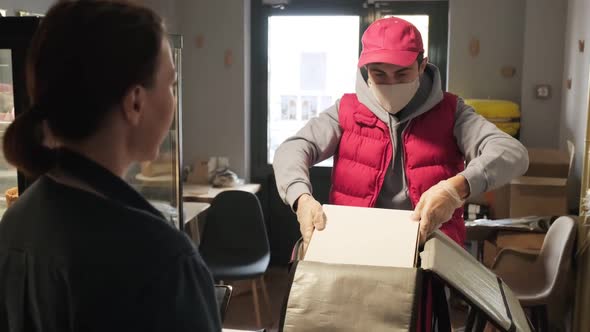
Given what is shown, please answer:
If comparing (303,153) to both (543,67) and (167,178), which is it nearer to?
(167,178)

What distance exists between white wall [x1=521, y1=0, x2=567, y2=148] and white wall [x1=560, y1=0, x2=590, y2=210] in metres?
0.07

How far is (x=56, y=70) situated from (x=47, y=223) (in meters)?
0.17

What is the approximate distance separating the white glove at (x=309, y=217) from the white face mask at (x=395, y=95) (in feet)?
1.22

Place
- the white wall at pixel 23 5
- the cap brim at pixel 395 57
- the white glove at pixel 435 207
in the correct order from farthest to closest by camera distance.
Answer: the white wall at pixel 23 5
the cap brim at pixel 395 57
the white glove at pixel 435 207

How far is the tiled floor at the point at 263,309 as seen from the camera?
3.74m

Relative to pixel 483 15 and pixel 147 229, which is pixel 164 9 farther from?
pixel 147 229

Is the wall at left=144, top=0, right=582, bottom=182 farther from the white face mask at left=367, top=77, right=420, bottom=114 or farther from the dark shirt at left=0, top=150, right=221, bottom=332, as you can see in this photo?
the dark shirt at left=0, top=150, right=221, bottom=332

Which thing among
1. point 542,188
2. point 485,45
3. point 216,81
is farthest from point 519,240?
point 216,81

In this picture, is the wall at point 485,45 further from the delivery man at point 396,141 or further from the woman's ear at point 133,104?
the woman's ear at point 133,104

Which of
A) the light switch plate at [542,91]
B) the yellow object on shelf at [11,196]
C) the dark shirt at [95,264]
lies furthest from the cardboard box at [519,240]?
the dark shirt at [95,264]

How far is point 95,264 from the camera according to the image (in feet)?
2.38

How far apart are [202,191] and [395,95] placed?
2.59 m

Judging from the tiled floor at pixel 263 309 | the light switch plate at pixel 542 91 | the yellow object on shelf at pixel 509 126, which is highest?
the light switch plate at pixel 542 91

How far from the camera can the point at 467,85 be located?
165 inches
